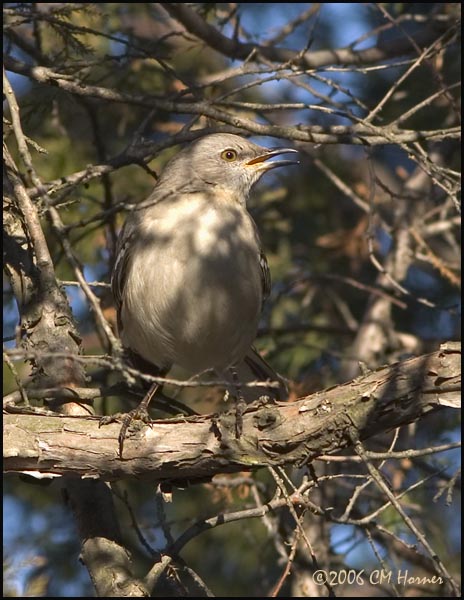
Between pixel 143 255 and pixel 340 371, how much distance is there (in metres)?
2.84

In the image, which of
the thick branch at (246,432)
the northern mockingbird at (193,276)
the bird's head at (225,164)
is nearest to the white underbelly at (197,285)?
the northern mockingbird at (193,276)

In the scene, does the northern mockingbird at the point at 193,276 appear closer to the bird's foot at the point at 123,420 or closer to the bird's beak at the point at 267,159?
the bird's beak at the point at 267,159

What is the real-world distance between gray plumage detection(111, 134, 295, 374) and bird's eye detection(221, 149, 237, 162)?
176 millimetres

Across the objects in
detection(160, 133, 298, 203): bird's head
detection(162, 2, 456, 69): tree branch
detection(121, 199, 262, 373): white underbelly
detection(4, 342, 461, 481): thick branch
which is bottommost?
detection(4, 342, 461, 481): thick branch

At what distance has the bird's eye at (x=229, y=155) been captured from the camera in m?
6.64

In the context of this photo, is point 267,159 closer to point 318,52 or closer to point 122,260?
point 318,52

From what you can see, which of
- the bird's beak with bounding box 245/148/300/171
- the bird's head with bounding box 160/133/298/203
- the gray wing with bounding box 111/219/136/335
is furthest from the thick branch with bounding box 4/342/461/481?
the bird's beak with bounding box 245/148/300/171

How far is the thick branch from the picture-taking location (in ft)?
12.8

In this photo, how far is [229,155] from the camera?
21.8 feet

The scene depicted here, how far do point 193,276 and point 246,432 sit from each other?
4.85ft

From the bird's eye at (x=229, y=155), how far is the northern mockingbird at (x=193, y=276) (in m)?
0.14

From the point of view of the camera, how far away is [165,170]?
675 centimetres

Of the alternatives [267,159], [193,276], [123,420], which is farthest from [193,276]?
[267,159]

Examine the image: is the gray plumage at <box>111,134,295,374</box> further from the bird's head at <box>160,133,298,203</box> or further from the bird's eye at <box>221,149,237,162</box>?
the bird's eye at <box>221,149,237,162</box>
